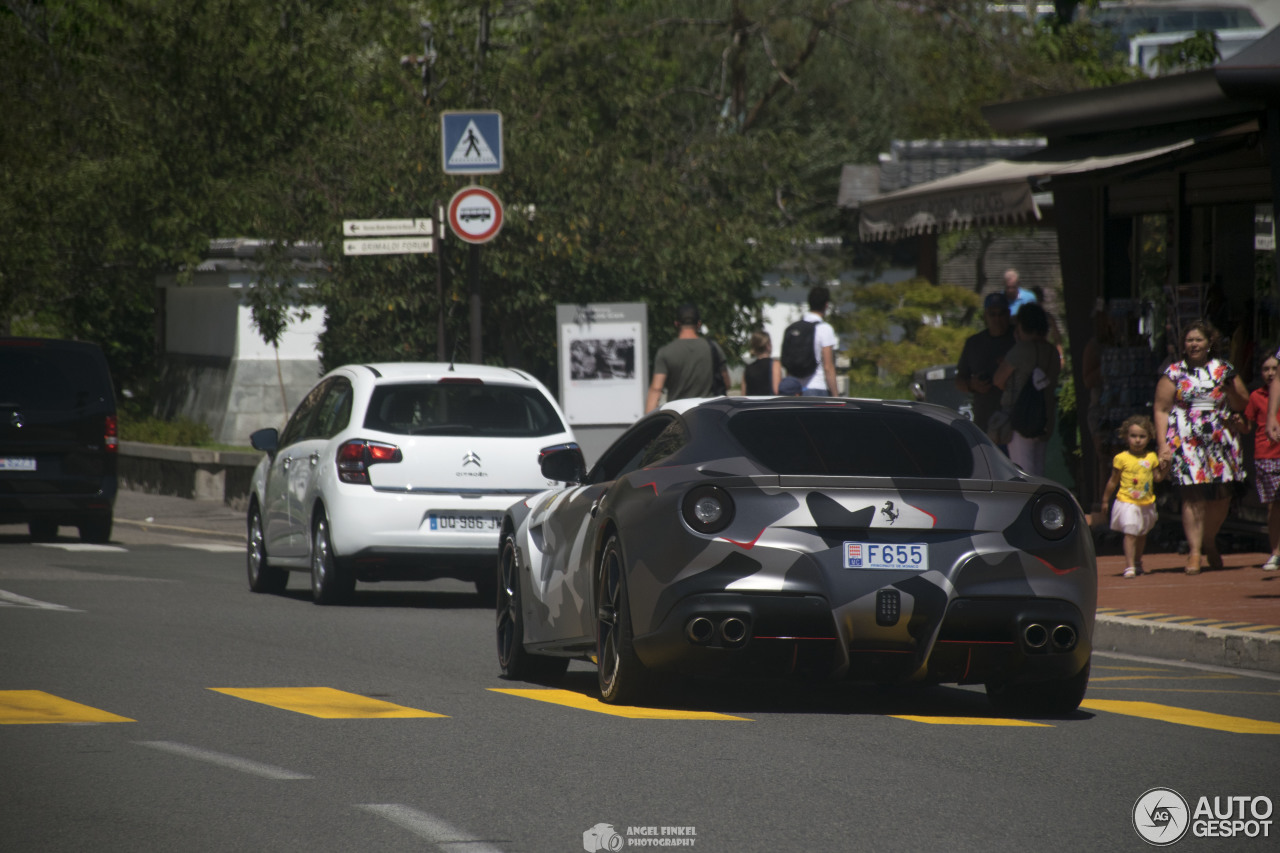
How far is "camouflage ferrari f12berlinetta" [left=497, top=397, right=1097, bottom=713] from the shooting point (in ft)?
25.3

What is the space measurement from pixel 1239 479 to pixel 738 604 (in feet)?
22.9

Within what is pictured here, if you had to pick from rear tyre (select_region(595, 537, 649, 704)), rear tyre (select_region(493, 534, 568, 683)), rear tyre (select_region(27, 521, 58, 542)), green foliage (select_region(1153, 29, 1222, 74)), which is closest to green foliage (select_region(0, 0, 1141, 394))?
green foliage (select_region(1153, 29, 1222, 74))

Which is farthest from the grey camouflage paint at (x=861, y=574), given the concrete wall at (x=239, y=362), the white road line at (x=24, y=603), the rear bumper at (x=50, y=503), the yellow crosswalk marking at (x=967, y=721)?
the concrete wall at (x=239, y=362)

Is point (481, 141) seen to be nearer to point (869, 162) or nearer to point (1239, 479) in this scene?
point (1239, 479)

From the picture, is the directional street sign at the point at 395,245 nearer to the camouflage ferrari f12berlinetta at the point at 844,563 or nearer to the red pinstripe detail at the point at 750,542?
the camouflage ferrari f12berlinetta at the point at 844,563

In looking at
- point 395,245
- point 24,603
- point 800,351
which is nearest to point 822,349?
point 800,351

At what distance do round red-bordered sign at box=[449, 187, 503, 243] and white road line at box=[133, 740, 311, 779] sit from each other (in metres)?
11.5

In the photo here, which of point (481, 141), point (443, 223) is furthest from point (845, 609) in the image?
point (443, 223)

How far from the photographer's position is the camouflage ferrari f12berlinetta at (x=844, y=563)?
7.72 metres

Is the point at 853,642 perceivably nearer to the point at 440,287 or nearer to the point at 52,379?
the point at 440,287

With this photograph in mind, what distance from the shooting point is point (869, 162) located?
169 ft

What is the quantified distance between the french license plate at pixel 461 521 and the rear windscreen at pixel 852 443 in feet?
16.8

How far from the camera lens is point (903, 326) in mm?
28875

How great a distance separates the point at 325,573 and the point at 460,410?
1438 mm
